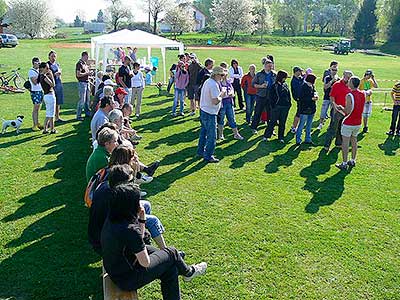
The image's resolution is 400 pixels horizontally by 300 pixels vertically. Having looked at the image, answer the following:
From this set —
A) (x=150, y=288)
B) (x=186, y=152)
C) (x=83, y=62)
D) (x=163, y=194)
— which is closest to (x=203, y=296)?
(x=150, y=288)

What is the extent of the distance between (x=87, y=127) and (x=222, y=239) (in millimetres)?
6924

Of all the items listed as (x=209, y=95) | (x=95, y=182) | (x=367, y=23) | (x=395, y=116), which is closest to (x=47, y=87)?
(x=209, y=95)

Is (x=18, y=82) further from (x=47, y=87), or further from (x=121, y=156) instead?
(x=121, y=156)

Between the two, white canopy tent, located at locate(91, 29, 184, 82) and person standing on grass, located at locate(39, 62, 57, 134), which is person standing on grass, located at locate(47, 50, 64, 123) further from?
white canopy tent, located at locate(91, 29, 184, 82)

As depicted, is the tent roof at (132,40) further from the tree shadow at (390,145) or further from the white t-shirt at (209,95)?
the tree shadow at (390,145)

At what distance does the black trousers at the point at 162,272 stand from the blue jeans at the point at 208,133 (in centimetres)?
463

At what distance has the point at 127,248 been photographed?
11.3ft

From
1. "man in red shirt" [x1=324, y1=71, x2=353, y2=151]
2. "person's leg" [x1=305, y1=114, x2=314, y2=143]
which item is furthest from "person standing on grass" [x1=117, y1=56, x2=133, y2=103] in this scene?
"man in red shirt" [x1=324, y1=71, x2=353, y2=151]

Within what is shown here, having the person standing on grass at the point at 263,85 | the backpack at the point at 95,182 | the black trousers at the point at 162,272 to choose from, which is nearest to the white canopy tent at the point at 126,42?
the person standing on grass at the point at 263,85

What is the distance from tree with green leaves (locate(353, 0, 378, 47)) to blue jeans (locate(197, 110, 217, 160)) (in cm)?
6563

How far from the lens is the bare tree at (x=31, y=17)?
219 ft

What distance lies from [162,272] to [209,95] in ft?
16.5

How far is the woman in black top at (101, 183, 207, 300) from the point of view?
3346mm

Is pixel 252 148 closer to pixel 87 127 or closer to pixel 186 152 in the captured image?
pixel 186 152
